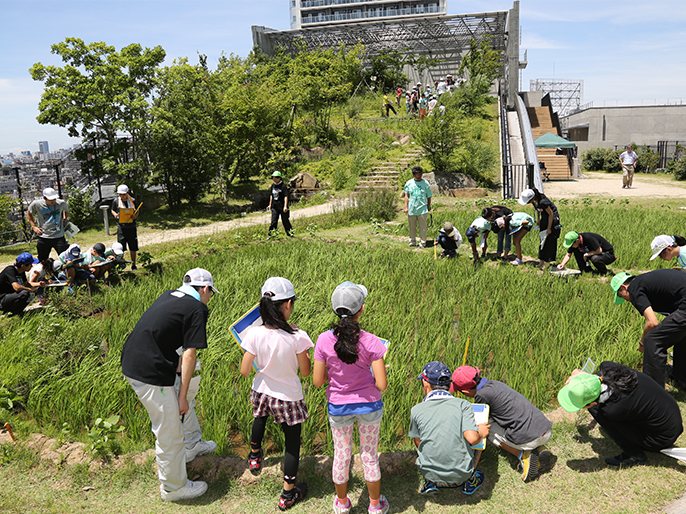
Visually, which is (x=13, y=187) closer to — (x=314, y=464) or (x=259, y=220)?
(x=259, y=220)

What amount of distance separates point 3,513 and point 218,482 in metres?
1.30

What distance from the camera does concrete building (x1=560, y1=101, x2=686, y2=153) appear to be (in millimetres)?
33844

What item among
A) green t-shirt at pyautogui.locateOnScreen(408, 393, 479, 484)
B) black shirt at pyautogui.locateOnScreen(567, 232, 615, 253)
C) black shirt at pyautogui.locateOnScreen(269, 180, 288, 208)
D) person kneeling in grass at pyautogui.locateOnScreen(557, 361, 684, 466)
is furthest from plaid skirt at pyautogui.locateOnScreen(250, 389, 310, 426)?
black shirt at pyautogui.locateOnScreen(269, 180, 288, 208)

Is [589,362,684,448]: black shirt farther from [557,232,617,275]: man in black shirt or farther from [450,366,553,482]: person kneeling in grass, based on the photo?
[557,232,617,275]: man in black shirt

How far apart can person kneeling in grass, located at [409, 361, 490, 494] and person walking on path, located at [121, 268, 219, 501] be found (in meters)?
1.53

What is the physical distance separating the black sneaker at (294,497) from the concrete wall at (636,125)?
36554mm

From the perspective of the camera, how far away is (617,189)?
1608cm

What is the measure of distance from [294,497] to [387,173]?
14.0m

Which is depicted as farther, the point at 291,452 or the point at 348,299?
the point at 291,452

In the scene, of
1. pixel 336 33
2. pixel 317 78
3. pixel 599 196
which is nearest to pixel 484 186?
pixel 599 196

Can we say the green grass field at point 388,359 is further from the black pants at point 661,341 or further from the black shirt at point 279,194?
the black shirt at point 279,194

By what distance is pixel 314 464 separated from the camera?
10.7 ft

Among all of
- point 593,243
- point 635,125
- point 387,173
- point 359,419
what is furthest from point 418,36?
point 359,419

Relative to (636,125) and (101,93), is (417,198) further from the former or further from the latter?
(636,125)
